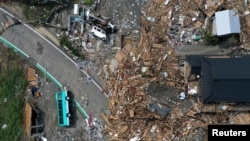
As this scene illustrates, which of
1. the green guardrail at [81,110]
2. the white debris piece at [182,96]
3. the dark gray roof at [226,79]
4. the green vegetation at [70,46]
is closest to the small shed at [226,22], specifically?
the dark gray roof at [226,79]

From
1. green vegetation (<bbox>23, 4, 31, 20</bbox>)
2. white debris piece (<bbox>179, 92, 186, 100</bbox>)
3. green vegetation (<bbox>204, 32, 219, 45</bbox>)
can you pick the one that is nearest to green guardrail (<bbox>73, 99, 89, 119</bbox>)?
white debris piece (<bbox>179, 92, 186, 100</bbox>)

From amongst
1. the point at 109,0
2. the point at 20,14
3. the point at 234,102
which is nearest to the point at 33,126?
the point at 20,14

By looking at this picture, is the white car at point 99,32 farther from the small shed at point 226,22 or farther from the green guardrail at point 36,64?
the small shed at point 226,22

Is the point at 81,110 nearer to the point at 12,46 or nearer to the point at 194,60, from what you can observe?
the point at 12,46

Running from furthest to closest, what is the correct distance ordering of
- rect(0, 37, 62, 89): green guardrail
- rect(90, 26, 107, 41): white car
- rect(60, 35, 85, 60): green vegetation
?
rect(0, 37, 62, 89): green guardrail, rect(60, 35, 85, 60): green vegetation, rect(90, 26, 107, 41): white car

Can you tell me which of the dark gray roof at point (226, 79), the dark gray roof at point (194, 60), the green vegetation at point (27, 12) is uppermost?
the green vegetation at point (27, 12)

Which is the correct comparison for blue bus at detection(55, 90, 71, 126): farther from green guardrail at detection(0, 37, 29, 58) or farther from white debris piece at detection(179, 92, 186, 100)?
white debris piece at detection(179, 92, 186, 100)
